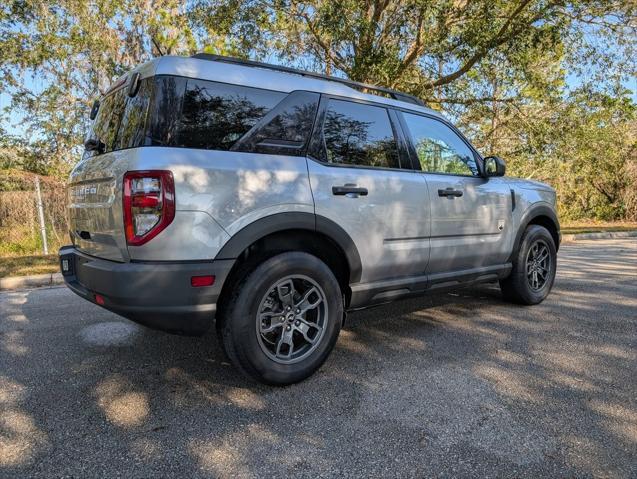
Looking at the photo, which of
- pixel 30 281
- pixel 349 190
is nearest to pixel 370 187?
pixel 349 190

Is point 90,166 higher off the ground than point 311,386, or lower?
higher

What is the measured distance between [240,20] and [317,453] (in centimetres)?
1061

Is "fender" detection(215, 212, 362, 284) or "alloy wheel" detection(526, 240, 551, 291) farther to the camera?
"alloy wheel" detection(526, 240, 551, 291)

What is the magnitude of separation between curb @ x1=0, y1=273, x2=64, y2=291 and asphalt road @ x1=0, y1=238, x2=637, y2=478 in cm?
265

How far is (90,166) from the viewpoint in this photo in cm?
307

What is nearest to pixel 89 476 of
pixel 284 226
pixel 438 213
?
pixel 284 226

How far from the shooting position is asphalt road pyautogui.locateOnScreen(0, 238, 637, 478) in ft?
6.98

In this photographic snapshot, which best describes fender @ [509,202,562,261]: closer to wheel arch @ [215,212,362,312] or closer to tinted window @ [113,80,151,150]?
wheel arch @ [215,212,362,312]

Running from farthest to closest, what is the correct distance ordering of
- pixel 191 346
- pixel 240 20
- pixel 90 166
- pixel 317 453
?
pixel 240 20 → pixel 191 346 → pixel 90 166 → pixel 317 453

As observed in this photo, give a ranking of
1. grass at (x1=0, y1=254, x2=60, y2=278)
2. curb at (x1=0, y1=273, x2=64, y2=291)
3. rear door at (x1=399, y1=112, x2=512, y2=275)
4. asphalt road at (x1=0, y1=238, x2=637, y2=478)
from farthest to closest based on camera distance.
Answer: grass at (x1=0, y1=254, x2=60, y2=278)
curb at (x1=0, y1=273, x2=64, y2=291)
rear door at (x1=399, y1=112, x2=512, y2=275)
asphalt road at (x1=0, y1=238, x2=637, y2=478)

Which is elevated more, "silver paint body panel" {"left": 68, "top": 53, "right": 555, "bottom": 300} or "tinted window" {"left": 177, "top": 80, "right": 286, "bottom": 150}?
"tinted window" {"left": 177, "top": 80, "right": 286, "bottom": 150}

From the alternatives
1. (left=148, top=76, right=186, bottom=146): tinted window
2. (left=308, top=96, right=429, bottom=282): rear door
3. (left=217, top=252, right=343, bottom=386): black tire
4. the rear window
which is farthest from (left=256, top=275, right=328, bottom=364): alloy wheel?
(left=148, top=76, right=186, bottom=146): tinted window

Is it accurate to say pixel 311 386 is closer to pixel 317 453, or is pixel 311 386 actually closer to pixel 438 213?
Result: pixel 317 453

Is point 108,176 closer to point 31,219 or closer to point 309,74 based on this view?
point 309,74
